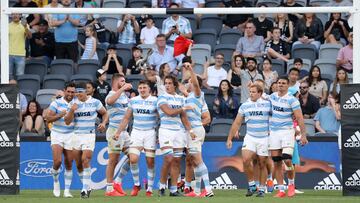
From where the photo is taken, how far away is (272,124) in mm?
27844

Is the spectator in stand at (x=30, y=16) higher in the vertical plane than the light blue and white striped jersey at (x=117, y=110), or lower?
higher

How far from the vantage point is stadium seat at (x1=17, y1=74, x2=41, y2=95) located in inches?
1396

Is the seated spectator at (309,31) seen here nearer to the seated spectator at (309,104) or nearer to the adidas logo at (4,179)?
the seated spectator at (309,104)

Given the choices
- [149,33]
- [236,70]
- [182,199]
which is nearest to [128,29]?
[149,33]

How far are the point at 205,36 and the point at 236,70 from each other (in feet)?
8.86

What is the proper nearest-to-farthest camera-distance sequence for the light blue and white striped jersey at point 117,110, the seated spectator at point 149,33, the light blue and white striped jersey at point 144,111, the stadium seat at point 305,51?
the light blue and white striped jersey at point 144,111, the light blue and white striped jersey at point 117,110, the stadium seat at point 305,51, the seated spectator at point 149,33

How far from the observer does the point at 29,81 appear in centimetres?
3553

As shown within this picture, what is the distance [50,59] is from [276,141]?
423 inches

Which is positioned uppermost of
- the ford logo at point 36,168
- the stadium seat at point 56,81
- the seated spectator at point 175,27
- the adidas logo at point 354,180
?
the seated spectator at point 175,27

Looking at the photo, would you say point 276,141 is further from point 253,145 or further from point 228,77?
point 228,77

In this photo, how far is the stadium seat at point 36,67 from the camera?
3619 centimetres

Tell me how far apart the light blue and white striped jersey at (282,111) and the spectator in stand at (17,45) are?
9.52 meters

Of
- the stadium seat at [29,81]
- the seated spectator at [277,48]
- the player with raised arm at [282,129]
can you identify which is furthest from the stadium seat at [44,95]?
the player with raised arm at [282,129]

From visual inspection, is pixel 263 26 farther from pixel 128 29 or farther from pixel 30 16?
pixel 30 16
